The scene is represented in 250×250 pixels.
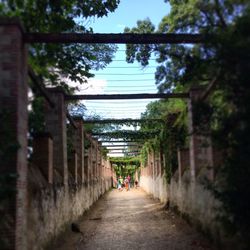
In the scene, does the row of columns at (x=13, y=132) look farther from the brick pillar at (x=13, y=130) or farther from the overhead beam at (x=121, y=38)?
the overhead beam at (x=121, y=38)

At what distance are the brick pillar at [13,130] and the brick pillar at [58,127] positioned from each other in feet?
19.1

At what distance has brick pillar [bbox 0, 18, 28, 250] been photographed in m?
8.17

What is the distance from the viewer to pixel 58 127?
50.5 ft

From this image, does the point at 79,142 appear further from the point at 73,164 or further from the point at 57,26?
the point at 57,26

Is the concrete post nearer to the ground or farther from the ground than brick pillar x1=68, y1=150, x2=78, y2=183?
farther from the ground

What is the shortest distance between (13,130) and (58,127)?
267 inches

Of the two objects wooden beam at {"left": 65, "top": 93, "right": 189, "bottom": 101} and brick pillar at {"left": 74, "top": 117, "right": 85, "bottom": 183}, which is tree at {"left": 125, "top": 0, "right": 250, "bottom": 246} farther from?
brick pillar at {"left": 74, "top": 117, "right": 85, "bottom": 183}

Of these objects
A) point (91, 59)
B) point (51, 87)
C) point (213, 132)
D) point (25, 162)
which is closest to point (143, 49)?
point (91, 59)

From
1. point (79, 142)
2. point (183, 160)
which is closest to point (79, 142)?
point (79, 142)

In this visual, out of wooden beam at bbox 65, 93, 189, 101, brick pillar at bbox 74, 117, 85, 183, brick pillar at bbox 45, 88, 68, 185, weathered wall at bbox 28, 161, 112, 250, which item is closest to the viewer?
weathered wall at bbox 28, 161, 112, 250

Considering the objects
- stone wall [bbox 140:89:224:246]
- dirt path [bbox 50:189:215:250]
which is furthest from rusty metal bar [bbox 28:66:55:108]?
dirt path [bbox 50:189:215:250]

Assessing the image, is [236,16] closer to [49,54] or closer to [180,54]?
[180,54]

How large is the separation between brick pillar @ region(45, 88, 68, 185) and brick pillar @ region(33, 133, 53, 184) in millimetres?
3130

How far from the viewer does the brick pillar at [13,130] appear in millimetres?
8172
